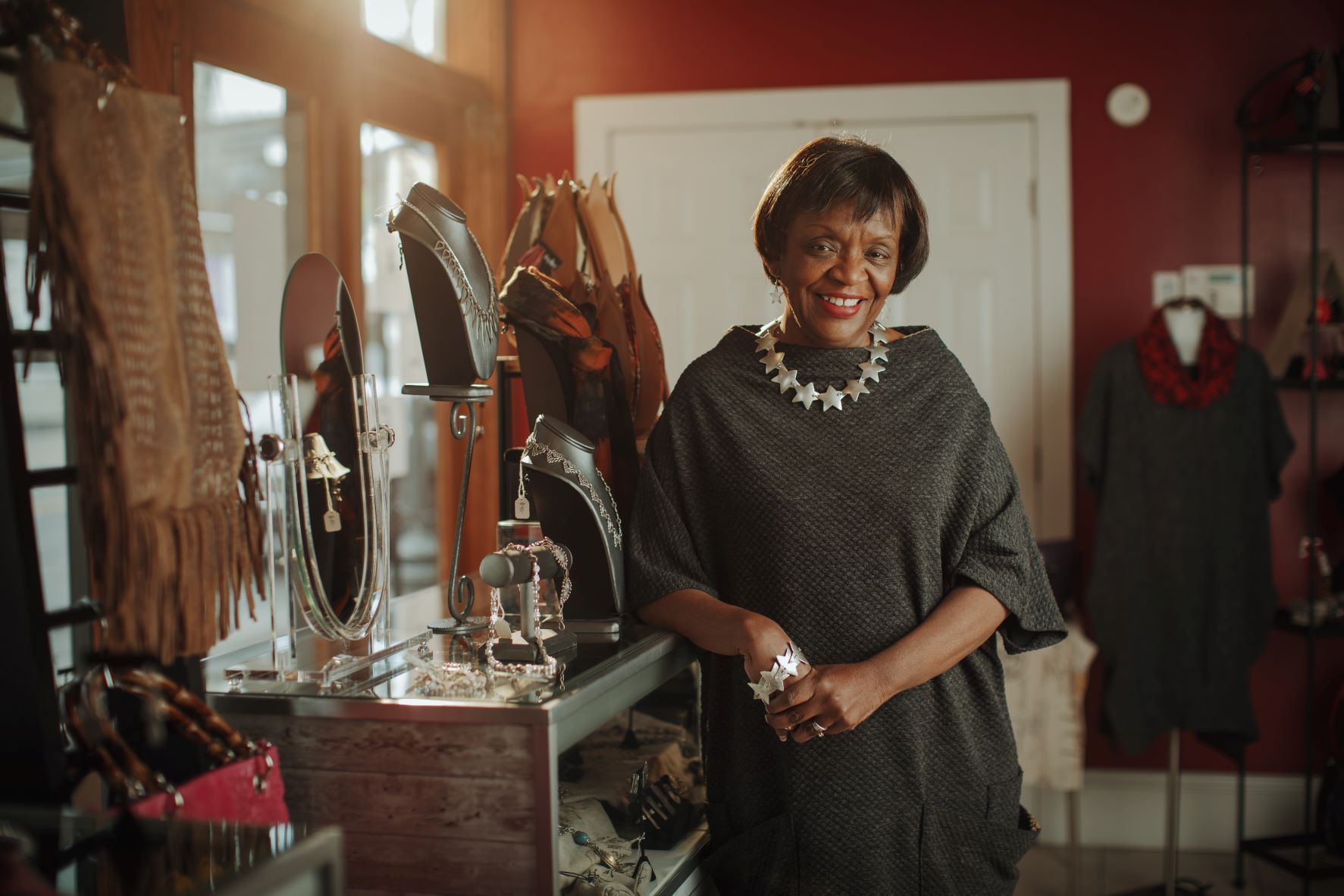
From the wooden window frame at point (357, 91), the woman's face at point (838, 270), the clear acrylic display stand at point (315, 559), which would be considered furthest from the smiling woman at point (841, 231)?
the wooden window frame at point (357, 91)

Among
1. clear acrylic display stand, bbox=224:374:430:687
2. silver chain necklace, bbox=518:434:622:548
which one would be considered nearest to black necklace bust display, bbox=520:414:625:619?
silver chain necklace, bbox=518:434:622:548

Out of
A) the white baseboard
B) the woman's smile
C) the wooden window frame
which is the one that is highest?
the wooden window frame

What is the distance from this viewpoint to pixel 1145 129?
12.9 feet

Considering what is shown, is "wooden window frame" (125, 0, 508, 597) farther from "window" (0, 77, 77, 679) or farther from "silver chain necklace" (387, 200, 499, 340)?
"window" (0, 77, 77, 679)

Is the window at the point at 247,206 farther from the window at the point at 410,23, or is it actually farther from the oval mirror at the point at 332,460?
the oval mirror at the point at 332,460

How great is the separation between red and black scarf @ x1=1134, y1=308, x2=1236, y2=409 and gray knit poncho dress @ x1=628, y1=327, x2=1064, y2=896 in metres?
2.06

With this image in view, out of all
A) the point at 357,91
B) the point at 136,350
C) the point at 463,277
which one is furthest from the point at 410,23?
the point at 136,350

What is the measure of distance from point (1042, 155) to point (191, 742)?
11.5 ft

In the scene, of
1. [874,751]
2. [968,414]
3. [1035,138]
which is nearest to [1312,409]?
[1035,138]

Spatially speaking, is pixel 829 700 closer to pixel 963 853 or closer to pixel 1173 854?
pixel 963 853

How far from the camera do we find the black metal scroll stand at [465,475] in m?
1.66

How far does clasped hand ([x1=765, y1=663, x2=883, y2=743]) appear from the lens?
157 centimetres

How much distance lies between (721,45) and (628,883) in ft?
10.6

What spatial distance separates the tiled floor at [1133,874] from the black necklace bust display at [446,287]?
104 inches
